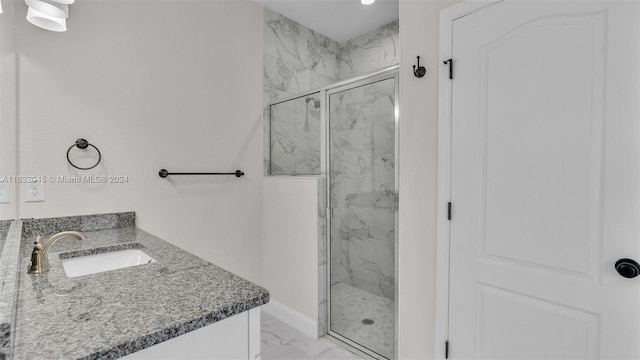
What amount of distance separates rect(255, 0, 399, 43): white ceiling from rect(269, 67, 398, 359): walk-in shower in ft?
2.85

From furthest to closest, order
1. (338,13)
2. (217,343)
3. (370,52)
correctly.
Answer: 1. (370,52)
2. (338,13)
3. (217,343)

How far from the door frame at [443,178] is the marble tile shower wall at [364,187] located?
410 mm

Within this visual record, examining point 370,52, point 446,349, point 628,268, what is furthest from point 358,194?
point 370,52

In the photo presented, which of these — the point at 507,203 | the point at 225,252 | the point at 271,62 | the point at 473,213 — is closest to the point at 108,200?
the point at 225,252

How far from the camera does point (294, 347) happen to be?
86.8 inches

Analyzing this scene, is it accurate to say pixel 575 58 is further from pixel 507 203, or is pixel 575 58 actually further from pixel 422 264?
pixel 422 264

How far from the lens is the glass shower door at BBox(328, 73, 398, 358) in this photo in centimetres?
199

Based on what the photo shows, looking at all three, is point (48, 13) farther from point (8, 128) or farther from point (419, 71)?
point (419, 71)

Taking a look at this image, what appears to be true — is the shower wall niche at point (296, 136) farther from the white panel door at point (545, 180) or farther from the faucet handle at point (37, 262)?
the faucet handle at point (37, 262)

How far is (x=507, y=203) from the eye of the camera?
4.45 ft

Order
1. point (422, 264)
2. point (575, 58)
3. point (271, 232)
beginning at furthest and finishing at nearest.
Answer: point (271, 232) < point (422, 264) < point (575, 58)

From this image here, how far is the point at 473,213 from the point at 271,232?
5.64ft

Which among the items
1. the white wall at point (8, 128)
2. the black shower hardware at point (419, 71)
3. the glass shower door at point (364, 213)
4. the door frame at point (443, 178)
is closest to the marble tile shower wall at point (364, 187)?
the glass shower door at point (364, 213)

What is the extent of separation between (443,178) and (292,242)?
139 cm
